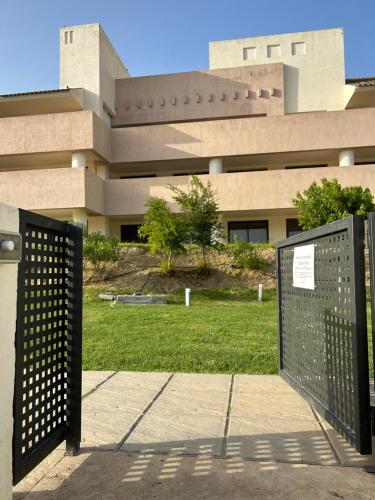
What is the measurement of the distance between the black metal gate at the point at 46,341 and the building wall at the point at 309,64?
2684cm

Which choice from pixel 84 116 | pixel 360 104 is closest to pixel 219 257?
pixel 84 116

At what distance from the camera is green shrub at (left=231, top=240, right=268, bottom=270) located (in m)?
18.2

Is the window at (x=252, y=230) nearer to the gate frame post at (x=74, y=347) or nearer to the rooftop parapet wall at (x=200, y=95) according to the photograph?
the rooftop parapet wall at (x=200, y=95)

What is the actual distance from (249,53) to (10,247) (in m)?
30.4

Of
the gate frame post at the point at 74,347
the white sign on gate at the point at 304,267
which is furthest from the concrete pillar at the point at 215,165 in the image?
the gate frame post at the point at 74,347

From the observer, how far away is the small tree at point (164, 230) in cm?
1688

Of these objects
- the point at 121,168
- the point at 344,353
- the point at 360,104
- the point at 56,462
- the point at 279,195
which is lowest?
the point at 56,462

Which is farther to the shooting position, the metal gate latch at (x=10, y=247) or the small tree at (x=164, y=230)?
the small tree at (x=164, y=230)

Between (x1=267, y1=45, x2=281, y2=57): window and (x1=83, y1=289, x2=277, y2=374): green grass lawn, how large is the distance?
2222 centimetres

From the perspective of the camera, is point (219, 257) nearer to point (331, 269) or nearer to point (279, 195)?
point (279, 195)

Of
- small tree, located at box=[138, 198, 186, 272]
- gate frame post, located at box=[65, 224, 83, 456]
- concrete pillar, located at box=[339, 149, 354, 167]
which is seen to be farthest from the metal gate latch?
concrete pillar, located at box=[339, 149, 354, 167]

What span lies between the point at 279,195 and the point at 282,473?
21.6 m

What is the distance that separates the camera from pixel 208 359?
18.2 ft

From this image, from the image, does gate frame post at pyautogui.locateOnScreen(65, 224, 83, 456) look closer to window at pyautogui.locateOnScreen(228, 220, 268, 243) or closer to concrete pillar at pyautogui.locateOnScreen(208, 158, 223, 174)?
concrete pillar at pyautogui.locateOnScreen(208, 158, 223, 174)
